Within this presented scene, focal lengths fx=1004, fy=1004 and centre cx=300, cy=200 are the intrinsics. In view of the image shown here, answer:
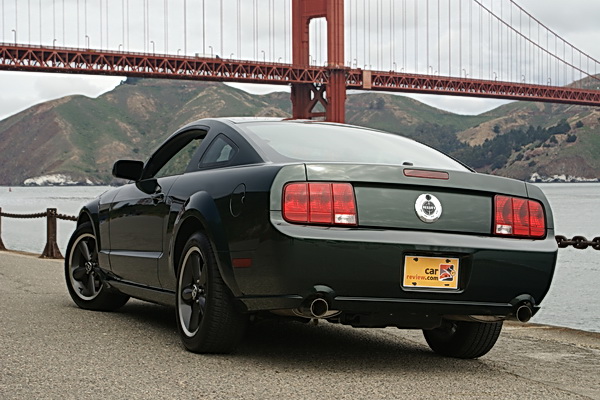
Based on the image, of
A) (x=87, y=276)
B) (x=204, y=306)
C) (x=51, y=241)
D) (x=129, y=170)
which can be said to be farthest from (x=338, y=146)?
(x=51, y=241)

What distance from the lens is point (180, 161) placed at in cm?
607

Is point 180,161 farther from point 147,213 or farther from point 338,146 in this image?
point 338,146

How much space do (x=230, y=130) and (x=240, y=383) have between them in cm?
164

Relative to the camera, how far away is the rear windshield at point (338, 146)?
16.7 ft

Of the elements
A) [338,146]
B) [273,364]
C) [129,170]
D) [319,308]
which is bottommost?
[273,364]

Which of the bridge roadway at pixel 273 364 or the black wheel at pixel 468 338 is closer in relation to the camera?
the bridge roadway at pixel 273 364

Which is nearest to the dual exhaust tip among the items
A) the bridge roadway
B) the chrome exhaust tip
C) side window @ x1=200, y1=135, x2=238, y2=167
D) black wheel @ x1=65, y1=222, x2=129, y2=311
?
the chrome exhaust tip

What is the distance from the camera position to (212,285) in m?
4.88

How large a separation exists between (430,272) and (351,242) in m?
0.41

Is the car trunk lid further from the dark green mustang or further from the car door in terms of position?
the car door

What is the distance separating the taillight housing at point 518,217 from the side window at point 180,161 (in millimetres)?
1897

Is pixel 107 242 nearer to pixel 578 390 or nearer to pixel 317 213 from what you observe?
pixel 317 213

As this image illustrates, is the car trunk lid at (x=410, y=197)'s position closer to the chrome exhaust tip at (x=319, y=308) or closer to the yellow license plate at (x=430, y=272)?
the yellow license plate at (x=430, y=272)

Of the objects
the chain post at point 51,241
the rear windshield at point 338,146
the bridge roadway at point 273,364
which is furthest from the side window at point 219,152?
the chain post at point 51,241
